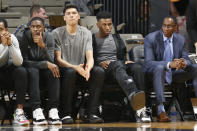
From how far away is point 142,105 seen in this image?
5.40 metres

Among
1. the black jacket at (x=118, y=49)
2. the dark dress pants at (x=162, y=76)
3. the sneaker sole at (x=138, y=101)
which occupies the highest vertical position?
the black jacket at (x=118, y=49)

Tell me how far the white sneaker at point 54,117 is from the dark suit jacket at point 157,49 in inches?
50.4

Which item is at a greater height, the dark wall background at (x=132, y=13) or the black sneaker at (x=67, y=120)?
the dark wall background at (x=132, y=13)

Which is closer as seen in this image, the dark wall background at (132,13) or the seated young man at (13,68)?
the seated young man at (13,68)

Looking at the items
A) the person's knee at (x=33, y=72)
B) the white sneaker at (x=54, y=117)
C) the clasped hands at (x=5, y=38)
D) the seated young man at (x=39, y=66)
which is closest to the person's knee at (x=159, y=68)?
the seated young man at (x=39, y=66)

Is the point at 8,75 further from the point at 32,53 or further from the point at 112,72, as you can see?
the point at 112,72

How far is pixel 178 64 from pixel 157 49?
0.36m

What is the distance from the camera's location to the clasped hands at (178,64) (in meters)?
5.89

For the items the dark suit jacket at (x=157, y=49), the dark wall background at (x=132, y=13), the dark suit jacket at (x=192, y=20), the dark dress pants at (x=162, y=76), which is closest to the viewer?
the dark suit jacket at (x=192, y=20)

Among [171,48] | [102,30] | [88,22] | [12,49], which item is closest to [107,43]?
[102,30]

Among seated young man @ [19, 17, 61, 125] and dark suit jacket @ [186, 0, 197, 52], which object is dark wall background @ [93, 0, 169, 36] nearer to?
seated young man @ [19, 17, 61, 125]

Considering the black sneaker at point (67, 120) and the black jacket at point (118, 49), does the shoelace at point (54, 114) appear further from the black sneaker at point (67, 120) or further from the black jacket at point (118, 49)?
the black jacket at point (118, 49)

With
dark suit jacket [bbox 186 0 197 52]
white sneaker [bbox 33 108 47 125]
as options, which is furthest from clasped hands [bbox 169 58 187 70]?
white sneaker [bbox 33 108 47 125]

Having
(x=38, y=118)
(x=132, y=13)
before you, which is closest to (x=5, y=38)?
(x=38, y=118)
